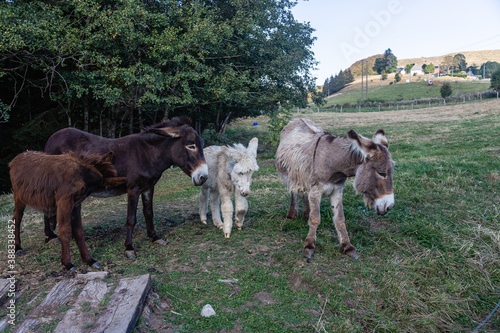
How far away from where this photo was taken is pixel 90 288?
4137mm

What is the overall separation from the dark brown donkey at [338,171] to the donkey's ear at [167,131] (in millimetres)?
2227

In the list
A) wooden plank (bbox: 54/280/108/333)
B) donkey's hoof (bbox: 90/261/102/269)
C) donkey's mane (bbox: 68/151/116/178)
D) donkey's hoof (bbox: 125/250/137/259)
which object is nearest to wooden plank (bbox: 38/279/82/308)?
wooden plank (bbox: 54/280/108/333)

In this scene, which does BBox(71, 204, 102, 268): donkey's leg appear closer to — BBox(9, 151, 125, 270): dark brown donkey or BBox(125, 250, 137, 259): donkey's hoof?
BBox(9, 151, 125, 270): dark brown donkey

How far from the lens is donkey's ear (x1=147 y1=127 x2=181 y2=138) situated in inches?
236

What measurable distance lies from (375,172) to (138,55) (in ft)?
40.0

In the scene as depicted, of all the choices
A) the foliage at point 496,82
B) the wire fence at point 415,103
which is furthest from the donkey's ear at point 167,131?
the foliage at point 496,82

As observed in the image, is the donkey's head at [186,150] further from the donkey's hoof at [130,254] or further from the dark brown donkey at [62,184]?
the donkey's hoof at [130,254]

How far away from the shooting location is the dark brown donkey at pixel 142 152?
19.2 feet

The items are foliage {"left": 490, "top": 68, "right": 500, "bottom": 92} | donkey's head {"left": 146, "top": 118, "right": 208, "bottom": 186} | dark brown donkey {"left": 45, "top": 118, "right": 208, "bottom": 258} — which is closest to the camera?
dark brown donkey {"left": 45, "top": 118, "right": 208, "bottom": 258}

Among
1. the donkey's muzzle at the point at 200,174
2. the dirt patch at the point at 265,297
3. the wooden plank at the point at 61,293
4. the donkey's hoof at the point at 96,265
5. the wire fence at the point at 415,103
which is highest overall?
the wire fence at the point at 415,103

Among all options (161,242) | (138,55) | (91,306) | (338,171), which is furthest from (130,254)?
(138,55)

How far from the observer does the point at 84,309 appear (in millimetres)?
3670

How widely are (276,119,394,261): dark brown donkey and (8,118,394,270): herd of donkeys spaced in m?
0.02

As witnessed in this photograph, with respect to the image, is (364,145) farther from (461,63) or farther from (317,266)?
(461,63)
